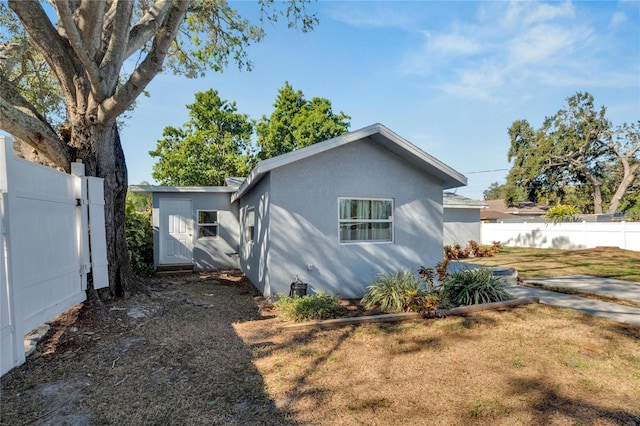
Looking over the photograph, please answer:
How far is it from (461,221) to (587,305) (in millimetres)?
11131

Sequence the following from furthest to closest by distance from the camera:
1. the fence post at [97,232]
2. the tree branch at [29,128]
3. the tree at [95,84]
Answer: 1. the fence post at [97,232]
2. the tree at [95,84]
3. the tree branch at [29,128]

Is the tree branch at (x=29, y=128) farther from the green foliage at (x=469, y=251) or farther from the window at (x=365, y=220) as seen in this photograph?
the green foliage at (x=469, y=251)

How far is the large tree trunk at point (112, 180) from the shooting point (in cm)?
573

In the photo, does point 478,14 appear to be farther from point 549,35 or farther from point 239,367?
point 239,367

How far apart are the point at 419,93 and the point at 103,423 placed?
13573 millimetres

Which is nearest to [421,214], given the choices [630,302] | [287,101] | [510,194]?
[630,302]

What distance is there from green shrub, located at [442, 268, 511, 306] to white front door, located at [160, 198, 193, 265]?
365 inches

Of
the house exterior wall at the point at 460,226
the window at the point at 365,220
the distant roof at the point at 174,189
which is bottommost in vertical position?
the house exterior wall at the point at 460,226

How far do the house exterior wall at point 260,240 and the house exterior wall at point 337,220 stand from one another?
88 mm

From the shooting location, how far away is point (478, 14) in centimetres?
907

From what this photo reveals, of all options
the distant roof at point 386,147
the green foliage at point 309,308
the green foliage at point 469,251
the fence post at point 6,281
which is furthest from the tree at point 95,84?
the green foliage at point 469,251

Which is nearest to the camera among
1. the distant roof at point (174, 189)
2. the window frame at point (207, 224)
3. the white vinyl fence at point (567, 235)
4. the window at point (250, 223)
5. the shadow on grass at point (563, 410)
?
the shadow on grass at point (563, 410)

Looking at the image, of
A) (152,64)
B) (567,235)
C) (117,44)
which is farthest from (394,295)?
(567,235)

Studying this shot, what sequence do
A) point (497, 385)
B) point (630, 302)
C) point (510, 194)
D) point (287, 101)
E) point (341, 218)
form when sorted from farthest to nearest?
point (510, 194) < point (287, 101) < point (341, 218) < point (630, 302) < point (497, 385)
